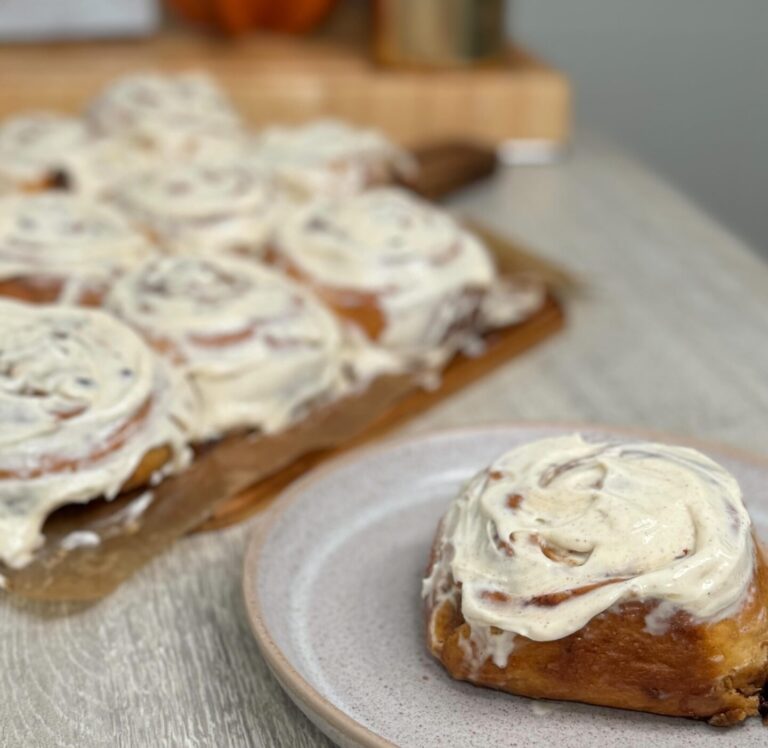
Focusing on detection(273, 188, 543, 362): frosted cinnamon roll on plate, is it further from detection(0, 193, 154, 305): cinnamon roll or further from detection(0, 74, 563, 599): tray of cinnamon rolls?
detection(0, 193, 154, 305): cinnamon roll

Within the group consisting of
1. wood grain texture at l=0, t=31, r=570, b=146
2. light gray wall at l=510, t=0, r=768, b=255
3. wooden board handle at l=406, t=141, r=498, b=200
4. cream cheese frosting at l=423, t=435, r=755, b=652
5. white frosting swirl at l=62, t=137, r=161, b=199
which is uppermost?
cream cheese frosting at l=423, t=435, r=755, b=652

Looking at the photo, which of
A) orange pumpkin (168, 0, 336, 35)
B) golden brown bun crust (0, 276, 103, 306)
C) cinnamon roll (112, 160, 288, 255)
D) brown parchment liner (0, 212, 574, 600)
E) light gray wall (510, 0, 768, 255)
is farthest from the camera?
light gray wall (510, 0, 768, 255)

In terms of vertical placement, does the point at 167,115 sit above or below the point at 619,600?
below

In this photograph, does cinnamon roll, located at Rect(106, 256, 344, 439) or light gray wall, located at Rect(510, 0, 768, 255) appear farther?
light gray wall, located at Rect(510, 0, 768, 255)

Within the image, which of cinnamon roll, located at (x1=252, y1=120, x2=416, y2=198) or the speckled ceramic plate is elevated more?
the speckled ceramic plate

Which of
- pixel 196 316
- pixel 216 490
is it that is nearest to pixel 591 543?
pixel 216 490

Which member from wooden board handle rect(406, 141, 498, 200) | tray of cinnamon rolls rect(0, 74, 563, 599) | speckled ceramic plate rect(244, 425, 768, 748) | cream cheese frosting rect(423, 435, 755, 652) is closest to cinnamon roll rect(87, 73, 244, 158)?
tray of cinnamon rolls rect(0, 74, 563, 599)

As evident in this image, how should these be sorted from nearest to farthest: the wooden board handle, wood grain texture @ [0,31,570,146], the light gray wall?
the wooden board handle → wood grain texture @ [0,31,570,146] → the light gray wall

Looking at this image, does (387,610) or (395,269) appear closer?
(387,610)

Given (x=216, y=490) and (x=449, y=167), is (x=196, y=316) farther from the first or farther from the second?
(x=449, y=167)
